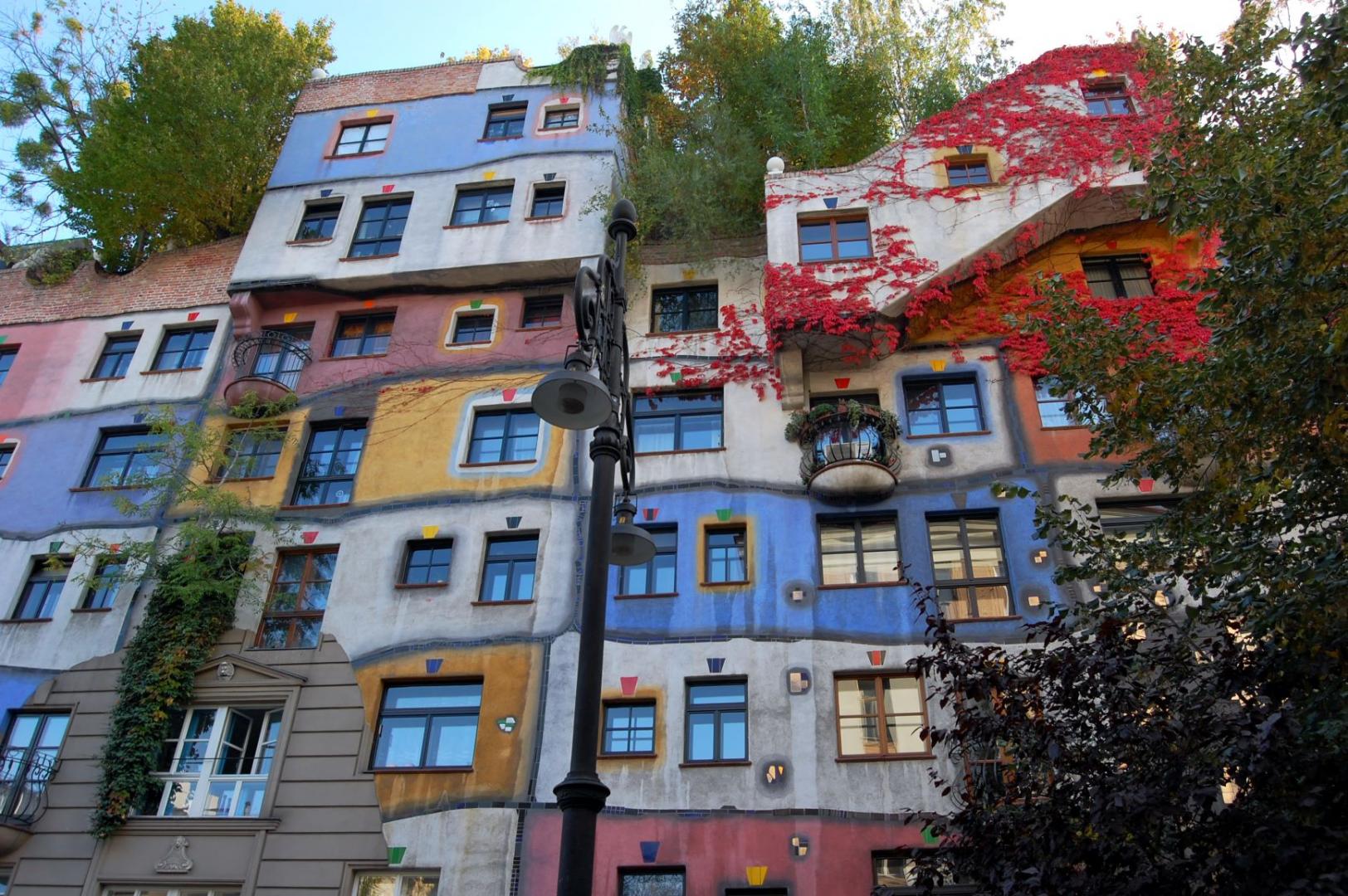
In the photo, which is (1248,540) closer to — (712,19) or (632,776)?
(632,776)

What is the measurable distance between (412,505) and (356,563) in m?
1.27

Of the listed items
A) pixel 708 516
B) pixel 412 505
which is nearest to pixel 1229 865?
pixel 708 516

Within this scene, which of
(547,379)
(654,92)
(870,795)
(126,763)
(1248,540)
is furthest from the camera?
(654,92)

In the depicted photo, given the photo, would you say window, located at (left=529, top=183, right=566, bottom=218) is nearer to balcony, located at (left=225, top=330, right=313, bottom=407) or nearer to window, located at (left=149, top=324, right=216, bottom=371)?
balcony, located at (left=225, top=330, right=313, bottom=407)

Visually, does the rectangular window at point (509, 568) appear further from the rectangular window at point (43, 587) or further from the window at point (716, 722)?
the rectangular window at point (43, 587)

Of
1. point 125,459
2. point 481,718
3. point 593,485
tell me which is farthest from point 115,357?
point 593,485

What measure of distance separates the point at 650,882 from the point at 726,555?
4.87 m

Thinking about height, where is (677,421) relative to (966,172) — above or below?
below

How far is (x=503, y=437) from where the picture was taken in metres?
18.7

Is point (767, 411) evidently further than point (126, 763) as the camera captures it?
Yes

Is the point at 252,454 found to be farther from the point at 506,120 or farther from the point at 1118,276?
the point at 1118,276

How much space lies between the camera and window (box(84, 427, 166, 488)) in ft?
63.3

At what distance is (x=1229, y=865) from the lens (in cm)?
754

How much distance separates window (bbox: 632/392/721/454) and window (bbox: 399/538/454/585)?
11.4 feet
